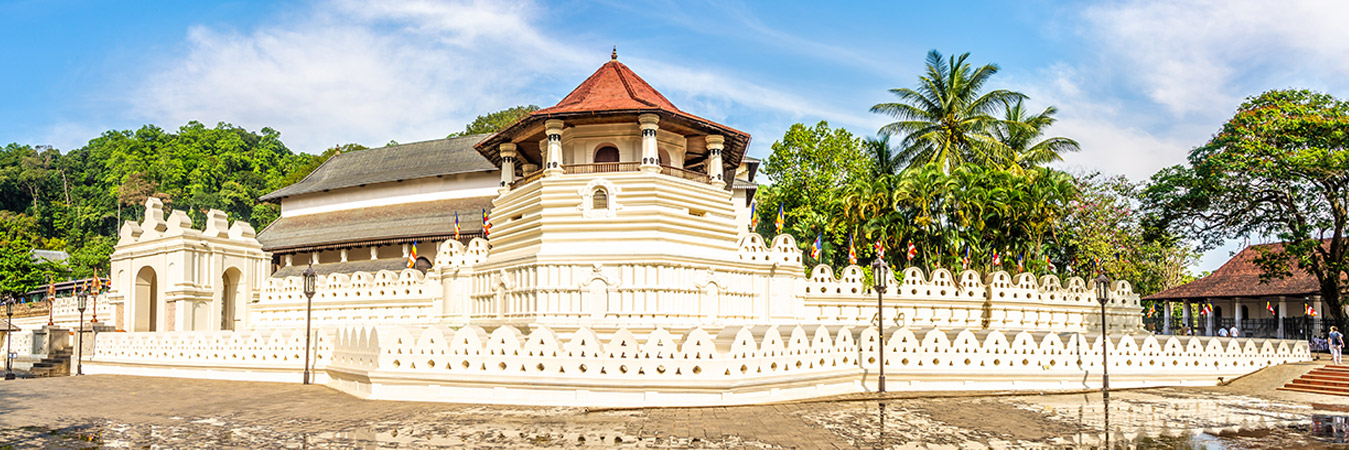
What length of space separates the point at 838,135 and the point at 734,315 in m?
20.8

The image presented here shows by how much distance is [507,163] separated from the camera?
27922mm

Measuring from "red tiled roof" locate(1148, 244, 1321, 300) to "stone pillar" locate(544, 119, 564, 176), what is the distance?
30.7 meters

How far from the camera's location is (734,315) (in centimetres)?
2411

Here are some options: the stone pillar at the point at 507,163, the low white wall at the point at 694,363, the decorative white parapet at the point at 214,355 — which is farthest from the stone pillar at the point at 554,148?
the decorative white parapet at the point at 214,355

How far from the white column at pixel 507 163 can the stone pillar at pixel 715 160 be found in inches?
246

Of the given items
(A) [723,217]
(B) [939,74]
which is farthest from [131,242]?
(B) [939,74]

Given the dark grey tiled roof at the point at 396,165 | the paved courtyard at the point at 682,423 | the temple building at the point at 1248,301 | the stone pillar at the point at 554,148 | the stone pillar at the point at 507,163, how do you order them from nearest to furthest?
the paved courtyard at the point at 682,423 → the stone pillar at the point at 554,148 → the stone pillar at the point at 507,163 → the temple building at the point at 1248,301 → the dark grey tiled roof at the point at 396,165

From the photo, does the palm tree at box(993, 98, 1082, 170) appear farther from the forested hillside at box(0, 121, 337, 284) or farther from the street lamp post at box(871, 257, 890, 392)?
the forested hillside at box(0, 121, 337, 284)

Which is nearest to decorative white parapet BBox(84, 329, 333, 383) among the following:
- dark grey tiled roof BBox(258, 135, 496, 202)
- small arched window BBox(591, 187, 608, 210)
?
small arched window BBox(591, 187, 608, 210)

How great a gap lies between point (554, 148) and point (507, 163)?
11.3ft

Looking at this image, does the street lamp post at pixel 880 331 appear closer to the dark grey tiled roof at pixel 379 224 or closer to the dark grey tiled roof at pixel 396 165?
the dark grey tiled roof at pixel 379 224

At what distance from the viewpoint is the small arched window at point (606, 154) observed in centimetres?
2603

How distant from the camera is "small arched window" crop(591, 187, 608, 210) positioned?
24.5 meters

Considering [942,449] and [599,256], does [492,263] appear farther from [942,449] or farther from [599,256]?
[942,449]
